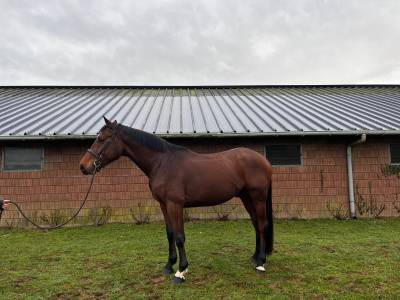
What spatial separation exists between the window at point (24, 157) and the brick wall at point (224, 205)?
20 cm

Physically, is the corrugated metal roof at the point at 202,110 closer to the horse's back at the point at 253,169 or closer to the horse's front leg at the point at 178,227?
the horse's back at the point at 253,169

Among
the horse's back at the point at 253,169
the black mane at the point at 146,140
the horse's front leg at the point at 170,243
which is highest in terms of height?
the black mane at the point at 146,140

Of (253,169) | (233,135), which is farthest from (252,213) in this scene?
(233,135)

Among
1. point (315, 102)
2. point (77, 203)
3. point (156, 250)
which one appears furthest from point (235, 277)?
point (315, 102)

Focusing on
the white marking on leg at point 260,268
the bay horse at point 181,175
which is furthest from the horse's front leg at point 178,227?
the white marking on leg at point 260,268

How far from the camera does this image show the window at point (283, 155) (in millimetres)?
9500

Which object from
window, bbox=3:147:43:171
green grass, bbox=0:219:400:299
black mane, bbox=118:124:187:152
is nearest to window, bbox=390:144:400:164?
green grass, bbox=0:219:400:299

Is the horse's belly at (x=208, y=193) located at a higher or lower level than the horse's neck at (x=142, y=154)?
lower

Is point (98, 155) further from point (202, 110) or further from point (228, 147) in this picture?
point (202, 110)

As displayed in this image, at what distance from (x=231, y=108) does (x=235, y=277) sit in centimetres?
844

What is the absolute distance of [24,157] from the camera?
30.1 feet

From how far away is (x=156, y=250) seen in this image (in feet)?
20.9

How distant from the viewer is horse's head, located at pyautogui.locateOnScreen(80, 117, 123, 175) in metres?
4.84

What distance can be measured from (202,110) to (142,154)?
7.16 m
